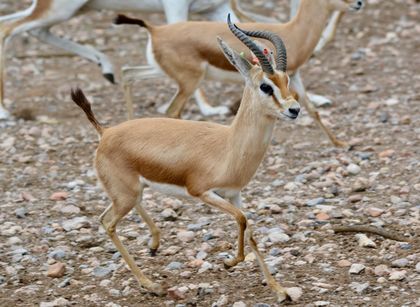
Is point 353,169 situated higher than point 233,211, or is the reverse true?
point 233,211

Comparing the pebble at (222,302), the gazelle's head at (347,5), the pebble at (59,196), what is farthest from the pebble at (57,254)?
the gazelle's head at (347,5)

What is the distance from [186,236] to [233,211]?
1.09m

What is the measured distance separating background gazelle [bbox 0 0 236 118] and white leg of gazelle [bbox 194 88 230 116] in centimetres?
69

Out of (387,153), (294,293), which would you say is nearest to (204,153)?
(294,293)

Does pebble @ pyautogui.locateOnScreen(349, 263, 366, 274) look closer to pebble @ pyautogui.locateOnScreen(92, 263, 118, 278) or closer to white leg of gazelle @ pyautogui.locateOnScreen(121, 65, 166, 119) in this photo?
pebble @ pyautogui.locateOnScreen(92, 263, 118, 278)

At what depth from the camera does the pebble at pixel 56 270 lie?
5.69 metres

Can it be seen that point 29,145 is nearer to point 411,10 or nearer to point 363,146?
point 363,146

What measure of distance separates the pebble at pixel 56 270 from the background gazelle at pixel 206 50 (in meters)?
2.48

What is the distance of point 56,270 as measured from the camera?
18.7 feet

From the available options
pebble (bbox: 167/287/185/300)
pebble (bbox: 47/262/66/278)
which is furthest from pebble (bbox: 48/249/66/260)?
pebble (bbox: 167/287/185/300)

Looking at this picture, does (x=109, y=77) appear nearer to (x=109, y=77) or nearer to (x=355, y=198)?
(x=109, y=77)

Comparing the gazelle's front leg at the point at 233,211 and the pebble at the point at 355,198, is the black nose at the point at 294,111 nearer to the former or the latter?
the gazelle's front leg at the point at 233,211

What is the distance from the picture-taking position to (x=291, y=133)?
8.35m

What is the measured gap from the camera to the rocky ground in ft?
17.7
